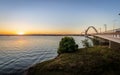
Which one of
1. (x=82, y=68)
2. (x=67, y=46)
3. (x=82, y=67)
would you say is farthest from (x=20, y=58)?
(x=82, y=68)

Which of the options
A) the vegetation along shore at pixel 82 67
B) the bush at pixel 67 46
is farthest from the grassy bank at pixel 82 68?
the bush at pixel 67 46

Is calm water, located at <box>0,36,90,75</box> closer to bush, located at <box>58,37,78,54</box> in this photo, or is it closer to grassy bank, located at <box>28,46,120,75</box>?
grassy bank, located at <box>28,46,120,75</box>

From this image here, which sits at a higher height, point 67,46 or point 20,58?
point 67,46

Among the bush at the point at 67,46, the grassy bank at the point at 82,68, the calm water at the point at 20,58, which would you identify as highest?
the bush at the point at 67,46

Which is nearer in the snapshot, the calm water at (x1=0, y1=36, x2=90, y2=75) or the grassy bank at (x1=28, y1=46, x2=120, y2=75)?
the grassy bank at (x1=28, y1=46, x2=120, y2=75)

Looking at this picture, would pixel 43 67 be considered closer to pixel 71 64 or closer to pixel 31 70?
pixel 31 70

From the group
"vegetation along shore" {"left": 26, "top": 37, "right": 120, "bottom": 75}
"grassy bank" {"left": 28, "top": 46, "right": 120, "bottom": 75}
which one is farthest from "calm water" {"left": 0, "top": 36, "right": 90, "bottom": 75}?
"grassy bank" {"left": 28, "top": 46, "right": 120, "bottom": 75}

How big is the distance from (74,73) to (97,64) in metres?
4.82

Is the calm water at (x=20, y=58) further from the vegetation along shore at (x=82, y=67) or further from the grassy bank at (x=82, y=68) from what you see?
the grassy bank at (x=82, y=68)

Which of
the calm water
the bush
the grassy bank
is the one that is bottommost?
the calm water

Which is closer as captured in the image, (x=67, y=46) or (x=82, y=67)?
(x=82, y=67)

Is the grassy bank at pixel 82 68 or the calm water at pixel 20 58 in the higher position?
the grassy bank at pixel 82 68

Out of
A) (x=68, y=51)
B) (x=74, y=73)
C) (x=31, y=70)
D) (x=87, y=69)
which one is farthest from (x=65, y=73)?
(x=68, y=51)

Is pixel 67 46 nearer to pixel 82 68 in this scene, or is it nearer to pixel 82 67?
pixel 82 67
